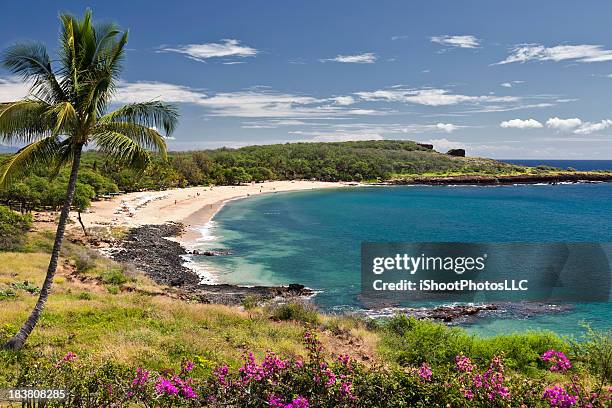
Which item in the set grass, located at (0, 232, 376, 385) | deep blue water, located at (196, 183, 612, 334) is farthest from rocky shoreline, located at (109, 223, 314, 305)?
grass, located at (0, 232, 376, 385)

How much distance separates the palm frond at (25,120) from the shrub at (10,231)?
2490 centimetres

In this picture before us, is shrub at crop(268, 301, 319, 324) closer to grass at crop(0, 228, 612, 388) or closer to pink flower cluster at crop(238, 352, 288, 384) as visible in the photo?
grass at crop(0, 228, 612, 388)

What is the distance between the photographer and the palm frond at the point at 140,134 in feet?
40.8

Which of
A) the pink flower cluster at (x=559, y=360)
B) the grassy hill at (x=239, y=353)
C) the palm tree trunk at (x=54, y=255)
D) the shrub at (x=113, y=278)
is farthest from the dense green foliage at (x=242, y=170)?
the pink flower cluster at (x=559, y=360)

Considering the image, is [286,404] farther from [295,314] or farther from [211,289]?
[211,289]

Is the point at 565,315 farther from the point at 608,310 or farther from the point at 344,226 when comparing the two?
the point at 344,226

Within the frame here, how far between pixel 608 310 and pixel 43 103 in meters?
34.1

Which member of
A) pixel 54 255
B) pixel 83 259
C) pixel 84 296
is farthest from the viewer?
pixel 83 259

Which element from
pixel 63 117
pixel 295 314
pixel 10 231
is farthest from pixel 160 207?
pixel 63 117

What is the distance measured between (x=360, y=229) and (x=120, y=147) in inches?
2100

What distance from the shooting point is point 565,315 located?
27469 millimetres

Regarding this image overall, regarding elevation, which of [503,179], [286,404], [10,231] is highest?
[503,179]

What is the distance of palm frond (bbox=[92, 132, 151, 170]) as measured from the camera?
11.7 metres

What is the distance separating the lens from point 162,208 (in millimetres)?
73125
